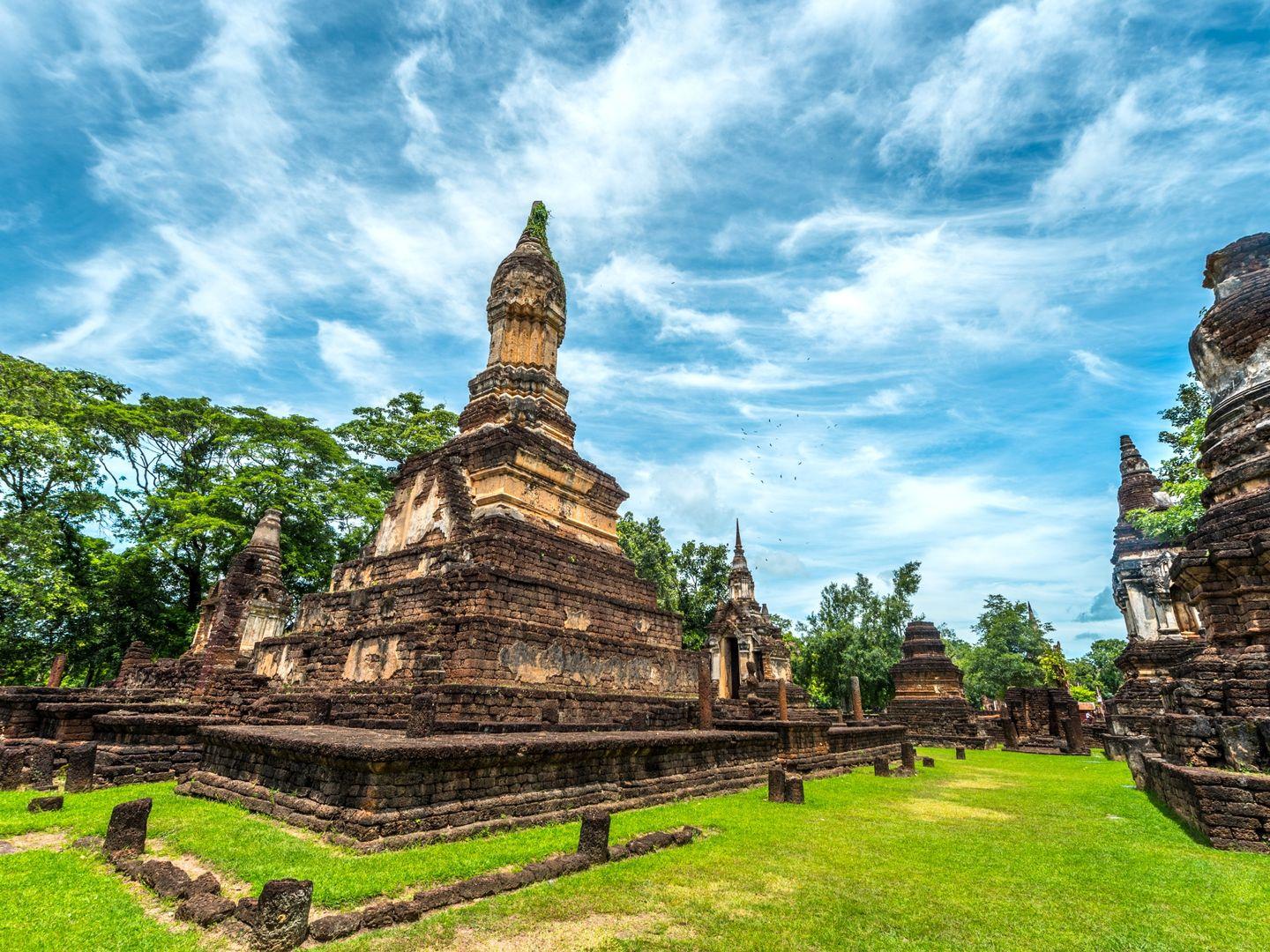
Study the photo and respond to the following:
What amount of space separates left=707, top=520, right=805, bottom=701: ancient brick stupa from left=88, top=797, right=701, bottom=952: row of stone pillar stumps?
1899cm

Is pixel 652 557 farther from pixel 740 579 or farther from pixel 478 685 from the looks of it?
pixel 478 685

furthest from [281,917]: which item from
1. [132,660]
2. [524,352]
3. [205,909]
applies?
[132,660]

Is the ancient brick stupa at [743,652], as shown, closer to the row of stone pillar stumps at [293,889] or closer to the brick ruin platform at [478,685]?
the brick ruin platform at [478,685]

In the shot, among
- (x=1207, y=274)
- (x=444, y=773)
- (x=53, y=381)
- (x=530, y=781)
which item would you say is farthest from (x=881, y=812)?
(x=53, y=381)

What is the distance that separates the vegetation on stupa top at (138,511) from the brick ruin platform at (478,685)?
261 inches

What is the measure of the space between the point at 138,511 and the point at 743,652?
26736 mm

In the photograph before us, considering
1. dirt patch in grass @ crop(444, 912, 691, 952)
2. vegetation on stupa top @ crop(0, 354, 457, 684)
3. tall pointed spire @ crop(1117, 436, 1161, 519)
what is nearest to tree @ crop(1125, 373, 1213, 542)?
tall pointed spire @ crop(1117, 436, 1161, 519)

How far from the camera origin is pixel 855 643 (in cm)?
4084

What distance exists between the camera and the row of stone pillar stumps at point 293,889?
13.5 ft

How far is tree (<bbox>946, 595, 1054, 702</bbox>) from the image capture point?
1937 inches

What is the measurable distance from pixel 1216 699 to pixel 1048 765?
11515mm

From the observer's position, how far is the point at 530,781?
7.88 m

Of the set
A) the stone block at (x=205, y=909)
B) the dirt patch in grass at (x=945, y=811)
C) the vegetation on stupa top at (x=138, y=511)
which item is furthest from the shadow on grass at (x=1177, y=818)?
the vegetation on stupa top at (x=138, y=511)

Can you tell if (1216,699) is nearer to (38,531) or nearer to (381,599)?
(381,599)
